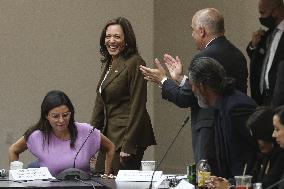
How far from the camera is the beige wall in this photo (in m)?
7.27

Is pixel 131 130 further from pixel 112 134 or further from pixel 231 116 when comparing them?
pixel 231 116

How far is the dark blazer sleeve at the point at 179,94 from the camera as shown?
4145mm

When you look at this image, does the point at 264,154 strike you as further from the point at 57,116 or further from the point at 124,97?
the point at 124,97

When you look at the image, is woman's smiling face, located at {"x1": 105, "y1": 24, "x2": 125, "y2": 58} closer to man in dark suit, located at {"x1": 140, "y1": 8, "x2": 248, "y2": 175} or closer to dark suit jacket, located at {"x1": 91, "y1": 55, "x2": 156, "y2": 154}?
dark suit jacket, located at {"x1": 91, "y1": 55, "x2": 156, "y2": 154}

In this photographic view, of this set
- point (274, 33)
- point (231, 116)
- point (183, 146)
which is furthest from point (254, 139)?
point (183, 146)

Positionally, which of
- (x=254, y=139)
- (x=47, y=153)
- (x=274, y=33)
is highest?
(x=274, y=33)

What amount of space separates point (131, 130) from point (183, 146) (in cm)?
239

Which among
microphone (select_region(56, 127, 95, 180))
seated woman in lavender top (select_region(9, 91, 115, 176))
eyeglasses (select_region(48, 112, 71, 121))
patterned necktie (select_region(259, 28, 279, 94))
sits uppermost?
patterned necktie (select_region(259, 28, 279, 94))

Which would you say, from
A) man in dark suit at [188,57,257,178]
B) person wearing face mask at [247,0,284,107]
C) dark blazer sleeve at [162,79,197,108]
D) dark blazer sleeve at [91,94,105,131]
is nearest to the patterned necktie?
person wearing face mask at [247,0,284,107]

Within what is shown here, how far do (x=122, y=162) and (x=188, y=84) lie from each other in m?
1.01

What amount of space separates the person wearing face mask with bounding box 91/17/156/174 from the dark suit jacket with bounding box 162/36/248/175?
2.62 ft

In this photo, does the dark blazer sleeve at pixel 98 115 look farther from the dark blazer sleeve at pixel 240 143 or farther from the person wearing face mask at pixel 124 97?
the dark blazer sleeve at pixel 240 143

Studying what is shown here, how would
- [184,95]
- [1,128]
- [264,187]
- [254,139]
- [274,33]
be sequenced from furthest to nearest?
[1,128] → [274,33] → [184,95] → [254,139] → [264,187]

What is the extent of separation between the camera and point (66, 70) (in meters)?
7.41
